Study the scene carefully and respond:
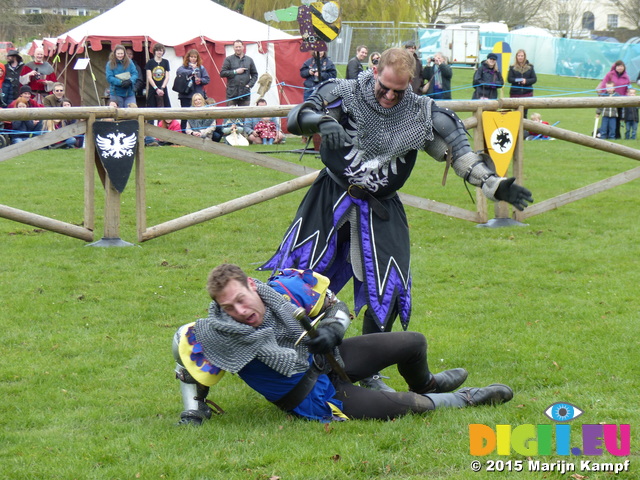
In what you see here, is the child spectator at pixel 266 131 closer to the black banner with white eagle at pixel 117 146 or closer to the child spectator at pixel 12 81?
the child spectator at pixel 12 81

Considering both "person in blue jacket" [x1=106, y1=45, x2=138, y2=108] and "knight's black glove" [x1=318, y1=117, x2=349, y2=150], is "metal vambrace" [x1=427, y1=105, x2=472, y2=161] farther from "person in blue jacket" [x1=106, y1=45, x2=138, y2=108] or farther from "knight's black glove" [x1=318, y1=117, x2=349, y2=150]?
"person in blue jacket" [x1=106, y1=45, x2=138, y2=108]

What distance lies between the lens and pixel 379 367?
4496mm

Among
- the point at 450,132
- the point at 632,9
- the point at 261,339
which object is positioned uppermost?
the point at 632,9

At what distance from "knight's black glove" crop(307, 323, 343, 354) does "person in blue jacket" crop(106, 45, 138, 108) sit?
515 inches

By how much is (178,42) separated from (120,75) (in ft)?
8.84

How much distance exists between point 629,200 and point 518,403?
7.22 m

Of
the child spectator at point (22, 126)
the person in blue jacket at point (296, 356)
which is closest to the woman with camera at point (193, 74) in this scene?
the child spectator at point (22, 126)

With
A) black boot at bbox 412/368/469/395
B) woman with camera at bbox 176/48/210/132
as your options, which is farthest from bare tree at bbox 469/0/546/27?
black boot at bbox 412/368/469/395

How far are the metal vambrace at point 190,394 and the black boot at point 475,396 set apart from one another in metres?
1.14

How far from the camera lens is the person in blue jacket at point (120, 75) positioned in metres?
16.2

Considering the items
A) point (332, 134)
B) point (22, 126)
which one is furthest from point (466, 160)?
point (22, 126)

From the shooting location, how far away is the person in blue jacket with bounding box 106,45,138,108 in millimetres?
16250

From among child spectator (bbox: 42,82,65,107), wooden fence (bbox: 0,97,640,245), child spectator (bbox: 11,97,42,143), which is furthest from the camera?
child spectator (bbox: 42,82,65,107)

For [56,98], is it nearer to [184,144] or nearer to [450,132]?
[184,144]
